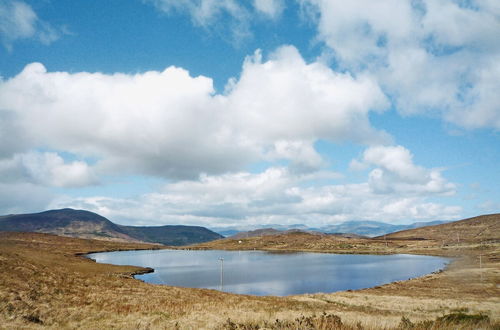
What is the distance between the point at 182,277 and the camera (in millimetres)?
103250

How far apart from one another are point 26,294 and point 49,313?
10728mm

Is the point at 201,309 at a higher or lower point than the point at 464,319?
lower

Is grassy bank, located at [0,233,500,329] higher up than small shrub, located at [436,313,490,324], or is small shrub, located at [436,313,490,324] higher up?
small shrub, located at [436,313,490,324]

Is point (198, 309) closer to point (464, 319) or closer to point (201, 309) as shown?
point (201, 309)

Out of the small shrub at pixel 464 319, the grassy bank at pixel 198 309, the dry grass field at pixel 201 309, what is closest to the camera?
the small shrub at pixel 464 319

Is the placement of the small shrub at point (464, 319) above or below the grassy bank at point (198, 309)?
above

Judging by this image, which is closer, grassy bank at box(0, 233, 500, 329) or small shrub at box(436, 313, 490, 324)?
small shrub at box(436, 313, 490, 324)

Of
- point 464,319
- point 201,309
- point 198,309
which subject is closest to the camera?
point 464,319

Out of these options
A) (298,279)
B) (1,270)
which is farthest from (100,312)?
(298,279)

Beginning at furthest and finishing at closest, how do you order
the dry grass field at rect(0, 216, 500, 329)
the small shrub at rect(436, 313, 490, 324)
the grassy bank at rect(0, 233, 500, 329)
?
the grassy bank at rect(0, 233, 500, 329) < the dry grass field at rect(0, 216, 500, 329) < the small shrub at rect(436, 313, 490, 324)

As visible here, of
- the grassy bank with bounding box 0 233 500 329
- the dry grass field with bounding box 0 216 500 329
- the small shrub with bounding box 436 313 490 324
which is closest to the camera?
the small shrub with bounding box 436 313 490 324

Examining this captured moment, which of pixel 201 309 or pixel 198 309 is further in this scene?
pixel 201 309

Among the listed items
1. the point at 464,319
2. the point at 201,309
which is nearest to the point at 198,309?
the point at 201,309

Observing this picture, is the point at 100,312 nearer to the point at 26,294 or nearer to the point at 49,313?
the point at 49,313
